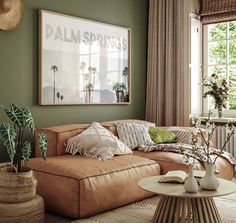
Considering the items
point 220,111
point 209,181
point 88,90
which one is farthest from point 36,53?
point 220,111

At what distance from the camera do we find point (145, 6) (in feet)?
18.6

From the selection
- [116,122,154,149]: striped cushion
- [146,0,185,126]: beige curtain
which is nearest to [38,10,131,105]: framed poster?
[146,0,185,126]: beige curtain

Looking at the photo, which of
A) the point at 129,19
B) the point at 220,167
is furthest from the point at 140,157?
the point at 129,19

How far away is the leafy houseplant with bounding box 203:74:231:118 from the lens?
16.8ft

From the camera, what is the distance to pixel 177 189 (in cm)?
278

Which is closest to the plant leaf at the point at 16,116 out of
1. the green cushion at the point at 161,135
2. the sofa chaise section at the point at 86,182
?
the sofa chaise section at the point at 86,182

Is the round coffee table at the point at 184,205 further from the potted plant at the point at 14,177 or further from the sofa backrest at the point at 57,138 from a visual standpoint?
the sofa backrest at the point at 57,138

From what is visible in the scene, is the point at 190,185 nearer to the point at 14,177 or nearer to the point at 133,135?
the point at 14,177

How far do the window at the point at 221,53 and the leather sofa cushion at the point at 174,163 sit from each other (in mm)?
1449

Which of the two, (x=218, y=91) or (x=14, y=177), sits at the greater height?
(x=218, y=91)

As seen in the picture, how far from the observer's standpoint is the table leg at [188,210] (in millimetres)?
2748

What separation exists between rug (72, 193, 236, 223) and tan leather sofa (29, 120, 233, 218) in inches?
2.1

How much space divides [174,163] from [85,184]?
1.12 meters

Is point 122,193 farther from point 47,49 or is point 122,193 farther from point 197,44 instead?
point 197,44
